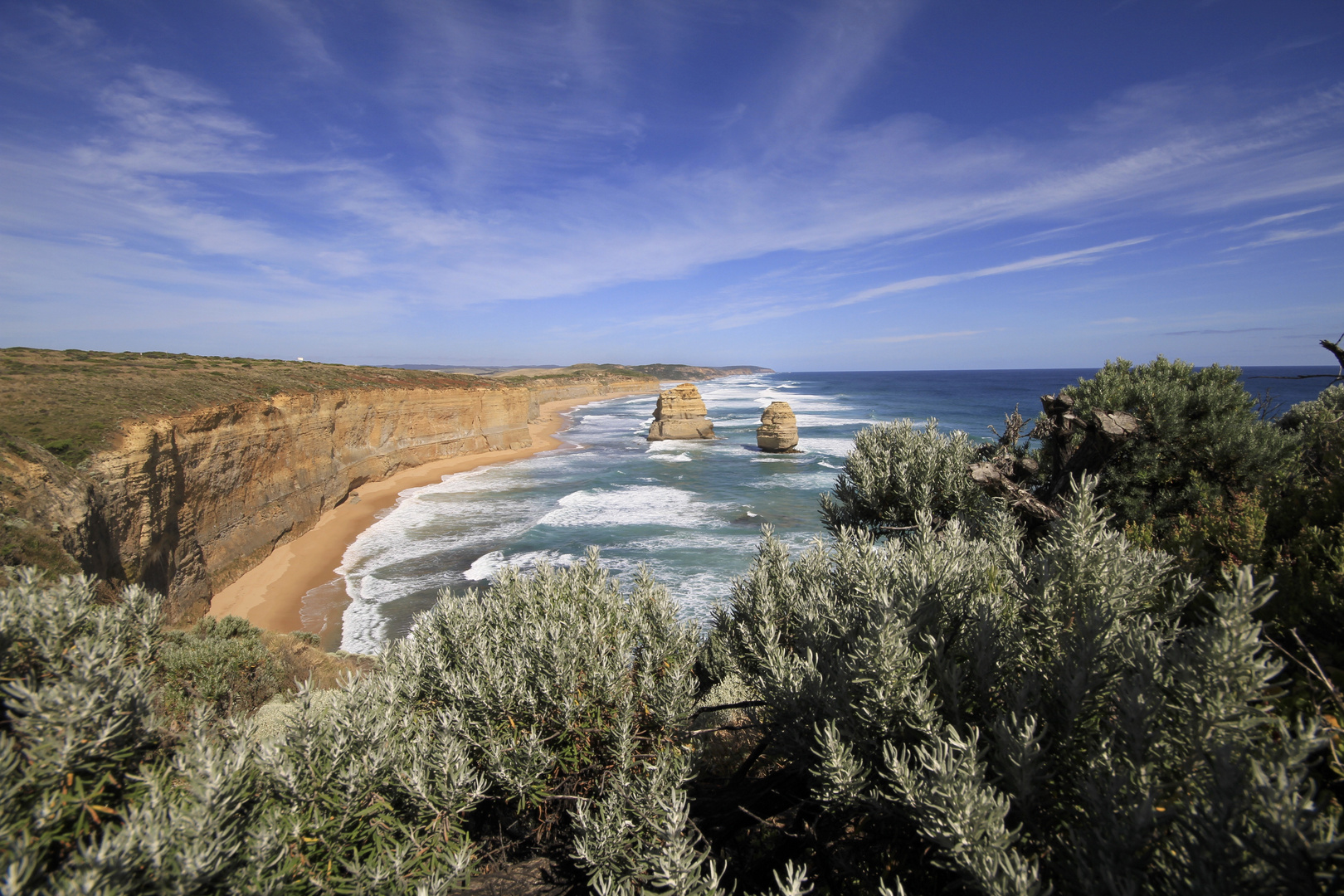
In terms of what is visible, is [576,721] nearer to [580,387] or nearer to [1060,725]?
[1060,725]

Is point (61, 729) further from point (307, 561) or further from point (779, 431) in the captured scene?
point (779, 431)

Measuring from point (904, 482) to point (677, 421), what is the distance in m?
44.6

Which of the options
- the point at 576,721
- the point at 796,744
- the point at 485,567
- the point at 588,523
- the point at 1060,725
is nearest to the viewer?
the point at 1060,725

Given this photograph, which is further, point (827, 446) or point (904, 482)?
point (827, 446)

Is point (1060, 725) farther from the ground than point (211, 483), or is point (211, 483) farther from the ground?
point (1060, 725)

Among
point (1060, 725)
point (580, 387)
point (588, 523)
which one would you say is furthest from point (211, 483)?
point (580, 387)

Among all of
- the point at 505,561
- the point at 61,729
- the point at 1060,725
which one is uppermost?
the point at 61,729

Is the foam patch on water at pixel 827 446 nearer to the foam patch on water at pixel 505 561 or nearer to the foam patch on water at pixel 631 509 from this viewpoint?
the foam patch on water at pixel 631 509

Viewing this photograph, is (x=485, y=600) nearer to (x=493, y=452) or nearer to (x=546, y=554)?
(x=546, y=554)

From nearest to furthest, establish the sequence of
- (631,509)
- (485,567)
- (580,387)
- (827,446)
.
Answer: (485,567), (631,509), (827,446), (580,387)

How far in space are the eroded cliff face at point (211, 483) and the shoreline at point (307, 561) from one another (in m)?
0.52

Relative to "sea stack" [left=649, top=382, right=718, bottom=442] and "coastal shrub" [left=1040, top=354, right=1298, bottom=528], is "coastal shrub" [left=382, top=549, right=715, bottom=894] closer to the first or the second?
"coastal shrub" [left=1040, top=354, right=1298, bottom=528]

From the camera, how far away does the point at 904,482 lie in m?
8.81

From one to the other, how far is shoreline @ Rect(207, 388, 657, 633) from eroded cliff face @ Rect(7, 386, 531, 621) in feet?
1.72
